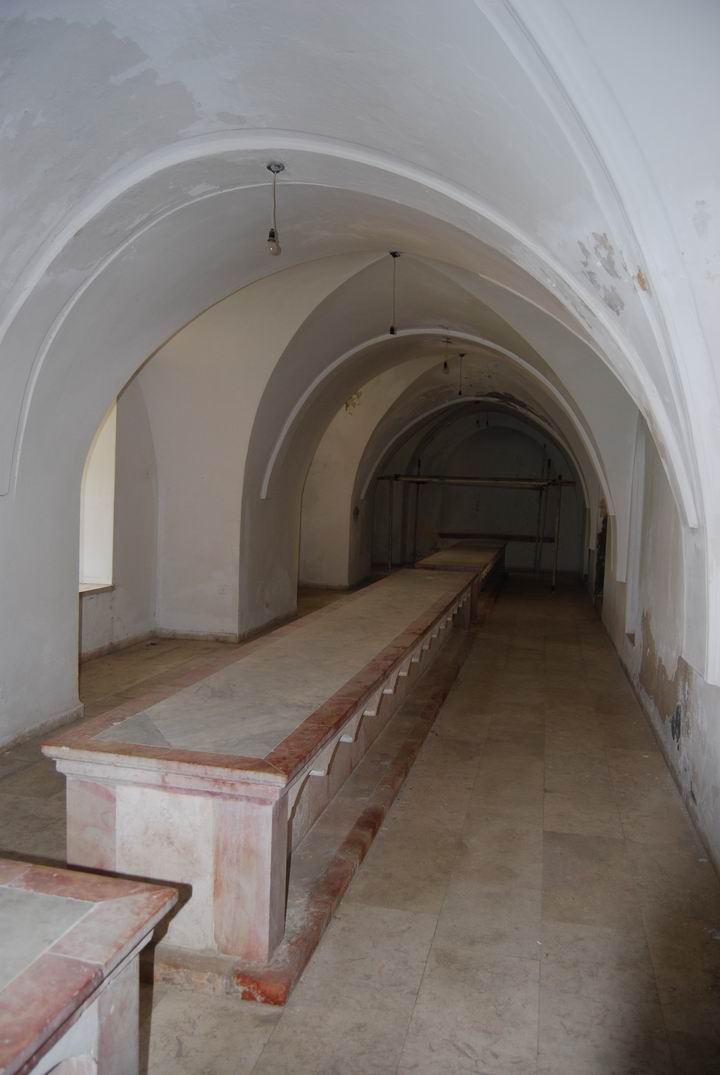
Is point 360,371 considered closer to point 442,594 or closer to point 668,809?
point 442,594

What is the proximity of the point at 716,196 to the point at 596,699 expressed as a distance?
5.48 meters

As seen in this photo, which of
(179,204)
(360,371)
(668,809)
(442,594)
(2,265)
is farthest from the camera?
(360,371)

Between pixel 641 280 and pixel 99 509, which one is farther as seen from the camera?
pixel 99 509

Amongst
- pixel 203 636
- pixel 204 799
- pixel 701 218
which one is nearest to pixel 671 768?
pixel 204 799

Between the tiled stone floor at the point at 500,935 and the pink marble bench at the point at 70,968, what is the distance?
674mm

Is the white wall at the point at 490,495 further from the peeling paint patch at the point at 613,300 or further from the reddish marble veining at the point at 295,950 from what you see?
the peeling paint patch at the point at 613,300

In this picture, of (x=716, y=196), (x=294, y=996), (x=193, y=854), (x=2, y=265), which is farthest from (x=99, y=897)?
(x=2, y=265)

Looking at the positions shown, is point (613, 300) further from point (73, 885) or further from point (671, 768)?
point (671, 768)

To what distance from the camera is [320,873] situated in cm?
369

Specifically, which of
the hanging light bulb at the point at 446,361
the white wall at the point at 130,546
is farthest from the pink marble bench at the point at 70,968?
the hanging light bulb at the point at 446,361

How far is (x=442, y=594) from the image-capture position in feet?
25.9

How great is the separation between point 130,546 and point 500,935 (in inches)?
256

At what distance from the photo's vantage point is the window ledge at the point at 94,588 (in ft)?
26.3

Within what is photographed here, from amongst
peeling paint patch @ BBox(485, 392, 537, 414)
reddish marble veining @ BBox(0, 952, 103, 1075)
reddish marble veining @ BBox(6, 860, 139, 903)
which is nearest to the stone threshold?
reddish marble veining @ BBox(6, 860, 139, 903)
